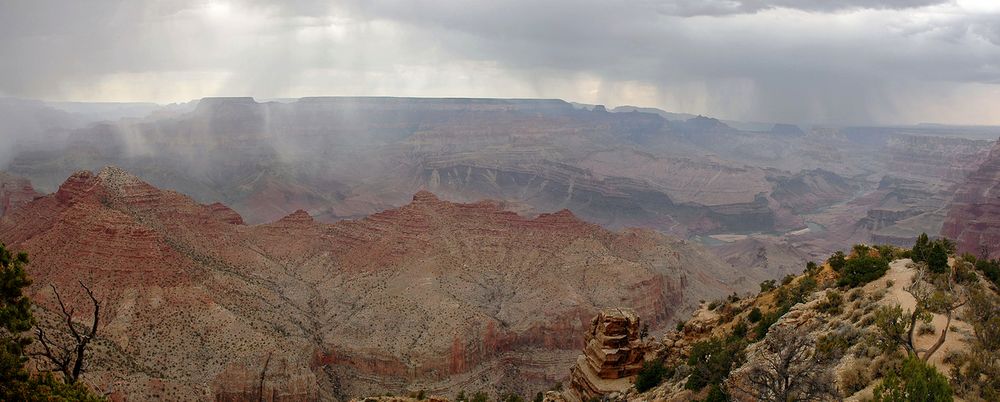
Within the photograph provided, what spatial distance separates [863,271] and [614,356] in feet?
51.9

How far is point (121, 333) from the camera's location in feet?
174

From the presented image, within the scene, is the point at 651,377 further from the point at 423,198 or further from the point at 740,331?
the point at 423,198

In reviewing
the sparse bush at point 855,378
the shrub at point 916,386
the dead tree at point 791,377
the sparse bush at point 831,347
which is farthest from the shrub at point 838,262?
the shrub at point 916,386

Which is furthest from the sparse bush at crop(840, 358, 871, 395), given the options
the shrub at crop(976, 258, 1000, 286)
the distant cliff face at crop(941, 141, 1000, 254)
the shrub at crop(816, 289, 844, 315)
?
the distant cliff face at crop(941, 141, 1000, 254)

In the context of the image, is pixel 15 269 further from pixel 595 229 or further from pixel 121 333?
pixel 595 229

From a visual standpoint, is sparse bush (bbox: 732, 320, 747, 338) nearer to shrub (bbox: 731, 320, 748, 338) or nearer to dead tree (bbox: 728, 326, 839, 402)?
shrub (bbox: 731, 320, 748, 338)

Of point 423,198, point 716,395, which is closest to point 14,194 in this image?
point 423,198

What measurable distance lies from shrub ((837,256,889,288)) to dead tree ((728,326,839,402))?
6215 mm

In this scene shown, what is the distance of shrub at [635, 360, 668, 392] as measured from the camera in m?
35.0

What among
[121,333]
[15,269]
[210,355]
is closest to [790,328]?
[15,269]

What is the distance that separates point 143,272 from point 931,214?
722 feet

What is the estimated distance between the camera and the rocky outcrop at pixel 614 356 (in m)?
39.2

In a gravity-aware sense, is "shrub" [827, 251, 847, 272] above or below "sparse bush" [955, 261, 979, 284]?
below

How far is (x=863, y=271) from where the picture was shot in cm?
3008
